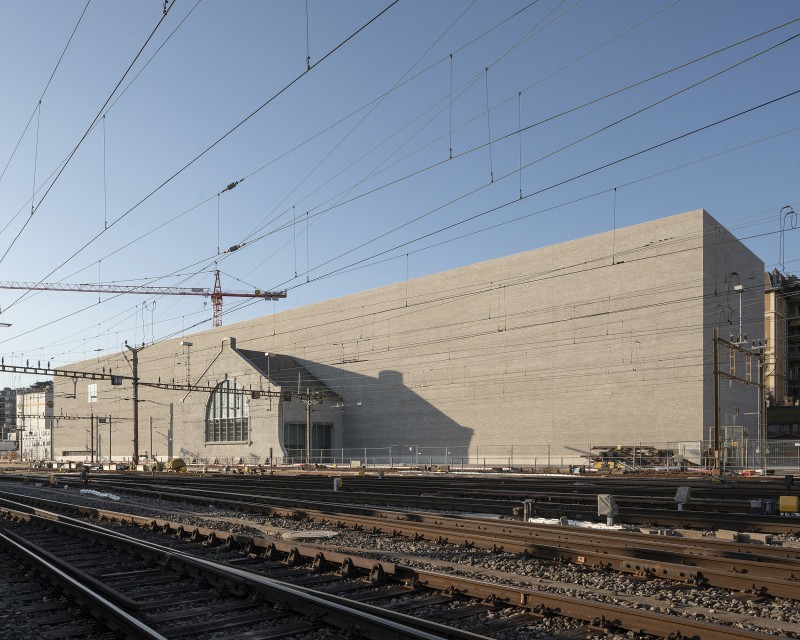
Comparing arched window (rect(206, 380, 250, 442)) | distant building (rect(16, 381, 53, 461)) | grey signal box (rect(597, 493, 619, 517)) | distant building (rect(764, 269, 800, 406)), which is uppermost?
distant building (rect(764, 269, 800, 406))

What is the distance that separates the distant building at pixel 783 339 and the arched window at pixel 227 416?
5313cm

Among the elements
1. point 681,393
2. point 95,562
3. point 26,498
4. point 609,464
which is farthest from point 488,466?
point 95,562

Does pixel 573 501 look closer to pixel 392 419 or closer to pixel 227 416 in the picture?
pixel 392 419

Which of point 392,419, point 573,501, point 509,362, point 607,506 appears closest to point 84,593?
point 607,506

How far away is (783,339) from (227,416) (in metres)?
61.0

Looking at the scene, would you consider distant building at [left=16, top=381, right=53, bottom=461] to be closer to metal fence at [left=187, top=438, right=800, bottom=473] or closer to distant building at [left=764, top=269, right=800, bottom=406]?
metal fence at [left=187, top=438, right=800, bottom=473]

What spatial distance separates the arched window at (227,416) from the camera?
2709 inches

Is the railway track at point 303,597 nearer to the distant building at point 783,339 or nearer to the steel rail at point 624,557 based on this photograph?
the steel rail at point 624,557

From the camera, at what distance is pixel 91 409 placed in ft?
323

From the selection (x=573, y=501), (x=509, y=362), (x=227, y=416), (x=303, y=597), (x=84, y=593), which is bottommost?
(x=227, y=416)

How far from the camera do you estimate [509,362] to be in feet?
181

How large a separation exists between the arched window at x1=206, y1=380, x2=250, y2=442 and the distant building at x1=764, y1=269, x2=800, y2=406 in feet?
174

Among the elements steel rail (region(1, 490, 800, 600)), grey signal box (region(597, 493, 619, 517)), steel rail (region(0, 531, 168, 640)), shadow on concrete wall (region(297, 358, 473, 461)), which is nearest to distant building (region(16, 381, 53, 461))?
shadow on concrete wall (region(297, 358, 473, 461))

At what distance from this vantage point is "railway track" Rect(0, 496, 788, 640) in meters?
7.34
